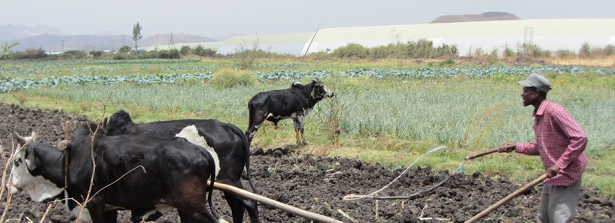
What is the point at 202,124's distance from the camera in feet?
19.6

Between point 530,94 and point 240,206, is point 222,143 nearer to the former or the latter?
point 240,206

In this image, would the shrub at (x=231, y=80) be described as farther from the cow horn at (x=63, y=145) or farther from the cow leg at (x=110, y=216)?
the cow horn at (x=63, y=145)

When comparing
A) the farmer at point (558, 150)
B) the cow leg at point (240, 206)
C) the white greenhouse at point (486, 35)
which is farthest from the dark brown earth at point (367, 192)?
the white greenhouse at point (486, 35)

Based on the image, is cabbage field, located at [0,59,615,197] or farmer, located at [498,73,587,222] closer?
farmer, located at [498,73,587,222]

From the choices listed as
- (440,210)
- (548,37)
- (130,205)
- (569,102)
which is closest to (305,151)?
(440,210)

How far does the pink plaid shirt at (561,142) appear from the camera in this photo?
163 inches

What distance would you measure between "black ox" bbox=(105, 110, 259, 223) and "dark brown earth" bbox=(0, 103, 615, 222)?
1.44ft

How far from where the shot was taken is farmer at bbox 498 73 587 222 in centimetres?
414

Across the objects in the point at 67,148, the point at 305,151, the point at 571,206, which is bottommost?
the point at 305,151

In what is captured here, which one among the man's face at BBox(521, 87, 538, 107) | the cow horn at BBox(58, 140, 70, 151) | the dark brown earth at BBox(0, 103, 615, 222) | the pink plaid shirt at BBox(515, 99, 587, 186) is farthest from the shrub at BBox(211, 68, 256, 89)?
the pink plaid shirt at BBox(515, 99, 587, 186)

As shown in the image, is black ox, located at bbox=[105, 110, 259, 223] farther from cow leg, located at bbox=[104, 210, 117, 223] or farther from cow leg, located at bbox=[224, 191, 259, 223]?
cow leg, located at bbox=[104, 210, 117, 223]

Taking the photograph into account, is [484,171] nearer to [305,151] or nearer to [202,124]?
[305,151]

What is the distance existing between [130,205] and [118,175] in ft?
0.96

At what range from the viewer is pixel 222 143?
5785 mm
